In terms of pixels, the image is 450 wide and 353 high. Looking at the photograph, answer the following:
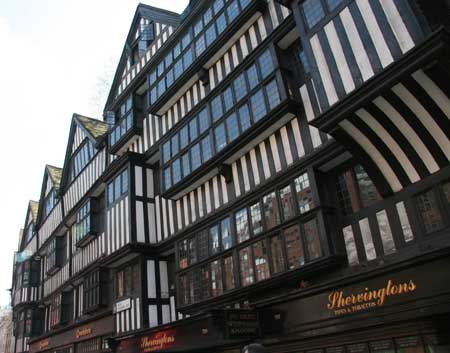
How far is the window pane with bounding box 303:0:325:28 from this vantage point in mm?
8703

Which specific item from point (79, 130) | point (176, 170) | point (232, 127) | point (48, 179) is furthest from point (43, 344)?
point (232, 127)

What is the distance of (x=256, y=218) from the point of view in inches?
420

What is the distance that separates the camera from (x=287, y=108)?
993 centimetres

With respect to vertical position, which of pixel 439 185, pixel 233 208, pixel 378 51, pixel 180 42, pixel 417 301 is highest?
pixel 180 42

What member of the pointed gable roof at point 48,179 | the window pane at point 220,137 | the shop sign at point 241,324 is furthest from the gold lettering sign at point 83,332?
the pointed gable roof at point 48,179

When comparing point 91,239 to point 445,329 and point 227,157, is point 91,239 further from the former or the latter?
point 445,329

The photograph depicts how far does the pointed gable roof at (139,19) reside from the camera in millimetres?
18578

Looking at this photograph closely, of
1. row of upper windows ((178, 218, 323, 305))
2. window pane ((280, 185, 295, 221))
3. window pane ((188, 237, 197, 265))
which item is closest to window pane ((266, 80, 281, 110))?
window pane ((280, 185, 295, 221))

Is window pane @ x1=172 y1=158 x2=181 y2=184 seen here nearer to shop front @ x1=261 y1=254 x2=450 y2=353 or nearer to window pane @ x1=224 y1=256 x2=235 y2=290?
window pane @ x1=224 y1=256 x2=235 y2=290

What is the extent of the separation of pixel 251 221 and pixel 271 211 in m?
0.75

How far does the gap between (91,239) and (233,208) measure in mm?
10222

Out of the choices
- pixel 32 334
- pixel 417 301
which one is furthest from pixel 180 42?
pixel 32 334

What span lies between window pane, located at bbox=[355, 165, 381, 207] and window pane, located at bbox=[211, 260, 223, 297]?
14.3 ft

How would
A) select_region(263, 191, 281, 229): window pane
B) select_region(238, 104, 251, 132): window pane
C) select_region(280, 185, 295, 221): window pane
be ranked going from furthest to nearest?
select_region(238, 104, 251, 132): window pane < select_region(263, 191, 281, 229): window pane < select_region(280, 185, 295, 221): window pane
